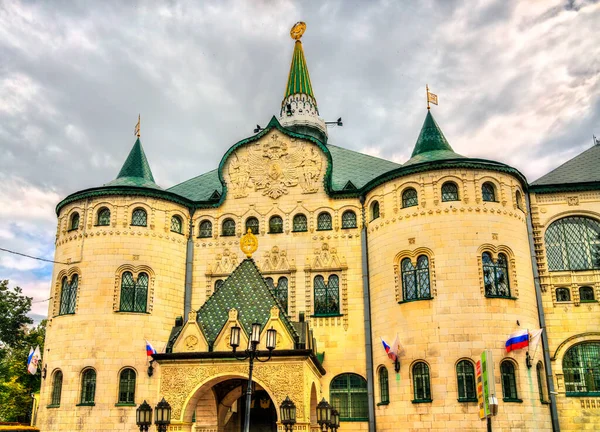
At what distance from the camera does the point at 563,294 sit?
27.6m

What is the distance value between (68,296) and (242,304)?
11981 mm

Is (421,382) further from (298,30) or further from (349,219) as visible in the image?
(298,30)

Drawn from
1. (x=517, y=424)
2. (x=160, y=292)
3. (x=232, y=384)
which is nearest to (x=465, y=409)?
(x=517, y=424)

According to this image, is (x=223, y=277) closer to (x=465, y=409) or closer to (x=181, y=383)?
(x=181, y=383)

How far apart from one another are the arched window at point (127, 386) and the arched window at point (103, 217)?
720 cm

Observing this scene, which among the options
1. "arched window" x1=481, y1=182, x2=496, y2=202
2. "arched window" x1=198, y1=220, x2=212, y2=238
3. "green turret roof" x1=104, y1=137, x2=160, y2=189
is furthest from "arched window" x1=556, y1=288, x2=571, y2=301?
"green turret roof" x1=104, y1=137, x2=160, y2=189

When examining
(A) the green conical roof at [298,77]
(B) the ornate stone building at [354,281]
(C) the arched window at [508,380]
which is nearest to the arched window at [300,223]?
(B) the ornate stone building at [354,281]

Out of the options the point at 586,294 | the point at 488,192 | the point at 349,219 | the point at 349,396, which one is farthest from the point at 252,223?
the point at 586,294

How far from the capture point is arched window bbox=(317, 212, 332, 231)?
30016 millimetres

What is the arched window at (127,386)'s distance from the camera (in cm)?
2700

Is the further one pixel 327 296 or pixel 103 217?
pixel 103 217

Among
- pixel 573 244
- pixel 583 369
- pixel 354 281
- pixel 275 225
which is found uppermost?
pixel 275 225

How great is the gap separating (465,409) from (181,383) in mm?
11354

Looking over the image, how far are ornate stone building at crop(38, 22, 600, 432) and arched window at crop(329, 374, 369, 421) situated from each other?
0.21ft
